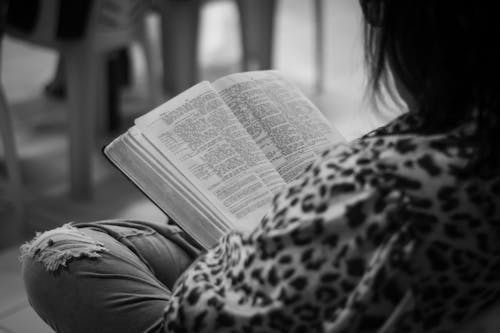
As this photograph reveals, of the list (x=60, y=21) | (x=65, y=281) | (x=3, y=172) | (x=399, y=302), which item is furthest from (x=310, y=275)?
(x=3, y=172)

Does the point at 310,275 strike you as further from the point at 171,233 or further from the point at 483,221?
the point at 171,233

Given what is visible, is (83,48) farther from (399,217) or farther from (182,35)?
(399,217)

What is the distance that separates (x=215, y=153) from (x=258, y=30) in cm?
143

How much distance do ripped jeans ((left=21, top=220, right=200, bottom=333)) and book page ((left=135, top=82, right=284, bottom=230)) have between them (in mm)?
129

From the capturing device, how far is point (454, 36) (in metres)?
0.61

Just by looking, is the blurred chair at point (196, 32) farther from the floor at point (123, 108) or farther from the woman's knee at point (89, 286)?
the woman's knee at point (89, 286)

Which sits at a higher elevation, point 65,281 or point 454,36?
point 454,36

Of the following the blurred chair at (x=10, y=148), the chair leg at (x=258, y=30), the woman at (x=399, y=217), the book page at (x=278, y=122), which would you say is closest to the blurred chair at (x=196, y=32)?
the chair leg at (x=258, y=30)

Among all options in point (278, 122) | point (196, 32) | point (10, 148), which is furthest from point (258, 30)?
point (278, 122)

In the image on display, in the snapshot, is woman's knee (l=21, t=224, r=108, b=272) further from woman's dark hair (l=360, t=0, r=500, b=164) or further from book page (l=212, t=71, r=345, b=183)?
woman's dark hair (l=360, t=0, r=500, b=164)

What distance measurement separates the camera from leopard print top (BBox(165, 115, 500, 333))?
0.60m

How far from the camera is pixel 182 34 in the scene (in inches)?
89.6

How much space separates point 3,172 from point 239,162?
1.30m

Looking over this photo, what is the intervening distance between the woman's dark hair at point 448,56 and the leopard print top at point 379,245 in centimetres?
2
